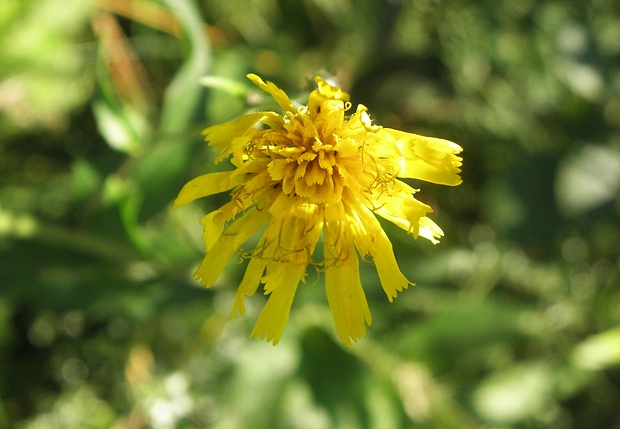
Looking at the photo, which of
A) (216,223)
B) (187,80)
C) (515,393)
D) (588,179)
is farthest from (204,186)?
(588,179)

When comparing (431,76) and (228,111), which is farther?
(431,76)

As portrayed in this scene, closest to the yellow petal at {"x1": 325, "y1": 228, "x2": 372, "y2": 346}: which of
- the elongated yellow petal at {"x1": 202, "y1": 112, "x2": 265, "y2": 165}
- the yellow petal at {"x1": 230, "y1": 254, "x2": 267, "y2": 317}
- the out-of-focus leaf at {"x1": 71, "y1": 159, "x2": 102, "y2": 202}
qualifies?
the yellow petal at {"x1": 230, "y1": 254, "x2": 267, "y2": 317}

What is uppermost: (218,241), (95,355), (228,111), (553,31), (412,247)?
(553,31)

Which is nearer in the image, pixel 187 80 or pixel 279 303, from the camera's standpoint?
pixel 279 303

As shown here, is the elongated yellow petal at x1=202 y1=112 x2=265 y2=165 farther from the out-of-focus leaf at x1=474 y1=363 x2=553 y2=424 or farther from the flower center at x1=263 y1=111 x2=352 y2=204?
the out-of-focus leaf at x1=474 y1=363 x2=553 y2=424

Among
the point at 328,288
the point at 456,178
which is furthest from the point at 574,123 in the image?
the point at 328,288

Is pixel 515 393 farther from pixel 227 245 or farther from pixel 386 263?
pixel 227 245

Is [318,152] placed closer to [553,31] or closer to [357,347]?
[357,347]

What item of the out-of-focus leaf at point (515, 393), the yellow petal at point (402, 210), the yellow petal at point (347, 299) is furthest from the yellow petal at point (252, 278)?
the out-of-focus leaf at point (515, 393)
